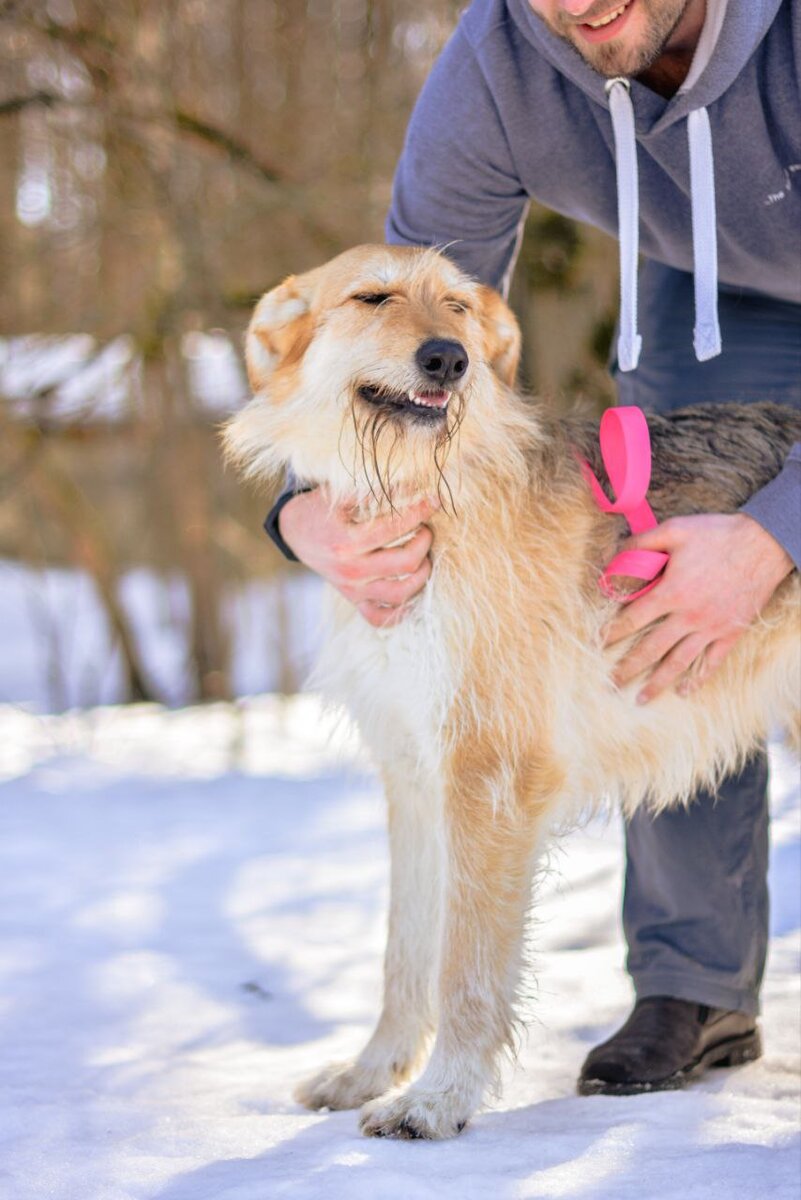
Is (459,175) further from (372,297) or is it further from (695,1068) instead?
(695,1068)

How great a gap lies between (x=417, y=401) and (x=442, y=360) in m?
0.11

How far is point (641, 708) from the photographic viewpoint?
271 centimetres

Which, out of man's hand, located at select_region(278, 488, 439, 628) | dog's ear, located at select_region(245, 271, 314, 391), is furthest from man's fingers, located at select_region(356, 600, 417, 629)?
dog's ear, located at select_region(245, 271, 314, 391)

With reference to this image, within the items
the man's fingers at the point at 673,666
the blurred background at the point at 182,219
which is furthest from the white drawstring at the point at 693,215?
the blurred background at the point at 182,219

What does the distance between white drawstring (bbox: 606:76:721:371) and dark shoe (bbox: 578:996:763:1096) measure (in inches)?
57.8

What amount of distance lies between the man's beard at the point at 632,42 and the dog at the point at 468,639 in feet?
1.74

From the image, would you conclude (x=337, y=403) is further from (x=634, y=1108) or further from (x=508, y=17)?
(x=634, y=1108)

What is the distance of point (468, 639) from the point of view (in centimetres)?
254

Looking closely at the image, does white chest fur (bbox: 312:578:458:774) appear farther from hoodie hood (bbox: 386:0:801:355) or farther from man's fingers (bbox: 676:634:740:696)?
hoodie hood (bbox: 386:0:801:355)

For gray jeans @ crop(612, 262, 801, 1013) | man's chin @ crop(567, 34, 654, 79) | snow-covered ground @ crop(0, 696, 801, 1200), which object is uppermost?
man's chin @ crop(567, 34, 654, 79)

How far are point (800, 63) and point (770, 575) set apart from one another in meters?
1.08

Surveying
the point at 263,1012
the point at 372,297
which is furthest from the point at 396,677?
the point at 263,1012

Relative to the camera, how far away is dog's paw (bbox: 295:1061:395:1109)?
2.64 m

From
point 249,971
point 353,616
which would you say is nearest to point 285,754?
point 249,971
